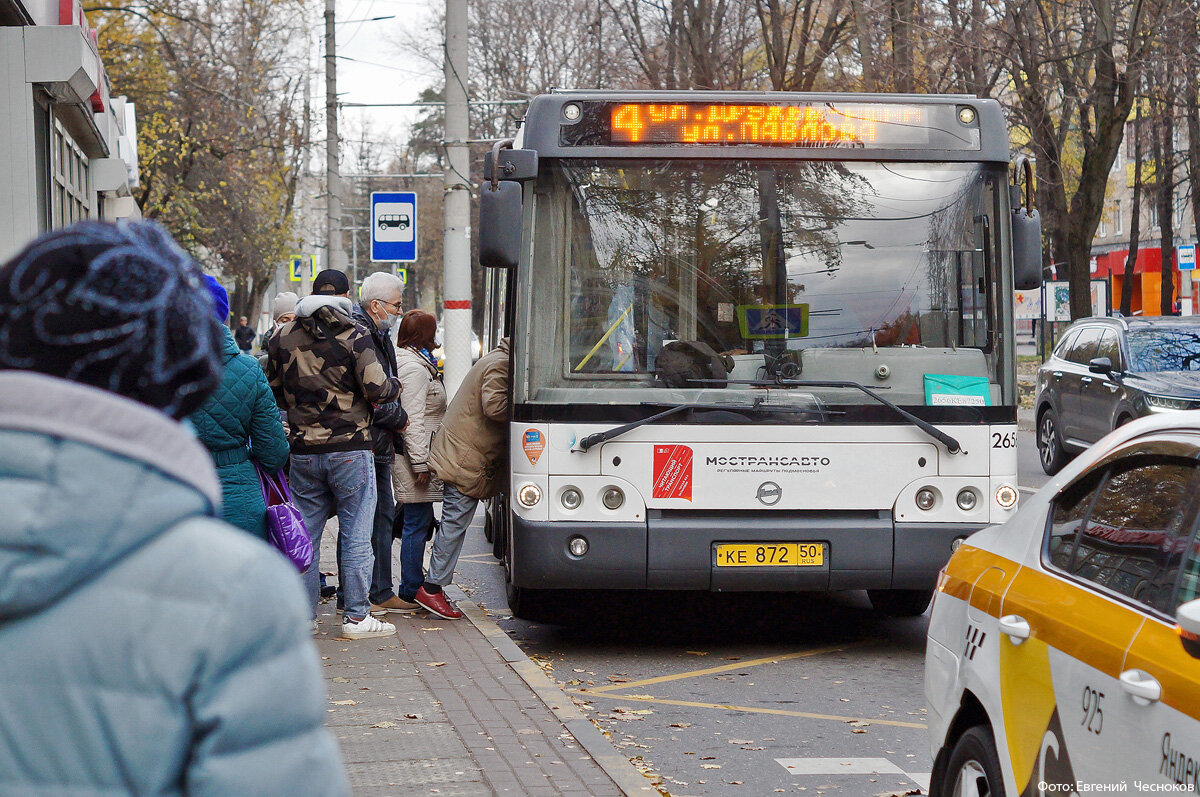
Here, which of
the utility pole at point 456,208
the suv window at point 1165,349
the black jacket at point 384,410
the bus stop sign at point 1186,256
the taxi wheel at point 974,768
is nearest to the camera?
the taxi wheel at point 974,768

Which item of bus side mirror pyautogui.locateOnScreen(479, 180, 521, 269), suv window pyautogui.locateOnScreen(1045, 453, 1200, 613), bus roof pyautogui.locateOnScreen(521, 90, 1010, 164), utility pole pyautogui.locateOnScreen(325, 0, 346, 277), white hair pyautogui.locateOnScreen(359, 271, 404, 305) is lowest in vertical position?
suv window pyautogui.locateOnScreen(1045, 453, 1200, 613)

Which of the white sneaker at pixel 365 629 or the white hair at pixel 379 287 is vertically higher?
the white hair at pixel 379 287

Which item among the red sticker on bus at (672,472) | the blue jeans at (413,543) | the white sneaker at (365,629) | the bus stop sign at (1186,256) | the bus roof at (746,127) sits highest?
the bus stop sign at (1186,256)

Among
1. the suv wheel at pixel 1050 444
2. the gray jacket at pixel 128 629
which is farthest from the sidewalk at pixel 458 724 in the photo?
the suv wheel at pixel 1050 444

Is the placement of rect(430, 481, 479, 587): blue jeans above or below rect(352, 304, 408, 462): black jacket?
below

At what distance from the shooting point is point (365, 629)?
301 inches

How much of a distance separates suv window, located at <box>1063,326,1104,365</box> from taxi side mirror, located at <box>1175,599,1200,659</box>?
47.7 ft

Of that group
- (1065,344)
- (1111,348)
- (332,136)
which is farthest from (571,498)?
(332,136)

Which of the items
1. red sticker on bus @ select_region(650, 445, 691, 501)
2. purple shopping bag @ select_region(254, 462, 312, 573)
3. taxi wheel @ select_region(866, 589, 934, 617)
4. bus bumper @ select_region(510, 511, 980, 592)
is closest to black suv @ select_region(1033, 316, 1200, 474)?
taxi wheel @ select_region(866, 589, 934, 617)

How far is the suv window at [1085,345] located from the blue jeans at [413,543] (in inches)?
413

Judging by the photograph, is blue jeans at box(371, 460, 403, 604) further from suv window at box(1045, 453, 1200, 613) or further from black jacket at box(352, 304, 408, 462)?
suv window at box(1045, 453, 1200, 613)

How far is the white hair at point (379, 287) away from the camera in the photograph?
7949mm

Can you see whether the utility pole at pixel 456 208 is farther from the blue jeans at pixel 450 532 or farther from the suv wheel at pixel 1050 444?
the blue jeans at pixel 450 532

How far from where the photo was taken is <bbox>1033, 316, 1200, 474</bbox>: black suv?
47.7ft
